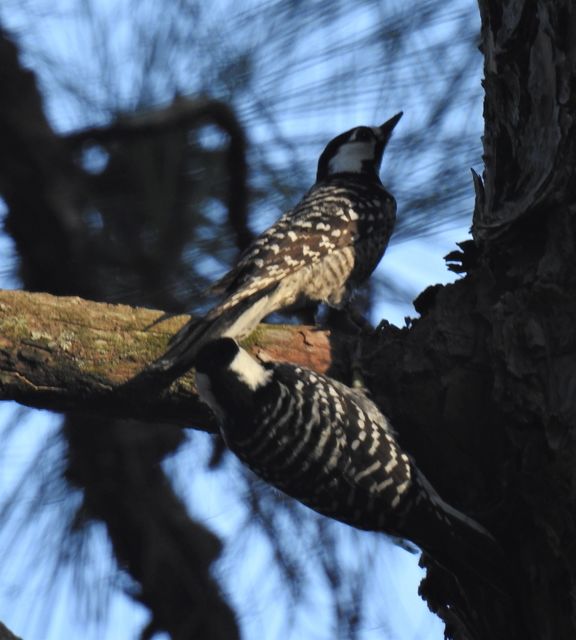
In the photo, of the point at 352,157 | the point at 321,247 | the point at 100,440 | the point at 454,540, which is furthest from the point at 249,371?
the point at 352,157

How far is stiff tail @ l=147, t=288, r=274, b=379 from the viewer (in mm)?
1960

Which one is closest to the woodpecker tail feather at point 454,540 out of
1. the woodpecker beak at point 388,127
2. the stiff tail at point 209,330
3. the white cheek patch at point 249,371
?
the white cheek patch at point 249,371

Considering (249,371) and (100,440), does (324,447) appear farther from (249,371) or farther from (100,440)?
(100,440)

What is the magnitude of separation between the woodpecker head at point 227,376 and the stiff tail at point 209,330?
0.02 meters

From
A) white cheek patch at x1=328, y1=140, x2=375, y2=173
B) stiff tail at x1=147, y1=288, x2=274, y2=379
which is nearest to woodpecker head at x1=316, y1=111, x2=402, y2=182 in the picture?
white cheek patch at x1=328, y1=140, x2=375, y2=173

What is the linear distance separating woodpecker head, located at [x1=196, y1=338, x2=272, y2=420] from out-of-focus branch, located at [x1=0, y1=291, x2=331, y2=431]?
4cm

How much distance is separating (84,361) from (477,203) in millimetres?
908

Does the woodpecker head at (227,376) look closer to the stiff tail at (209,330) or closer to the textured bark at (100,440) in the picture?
the stiff tail at (209,330)

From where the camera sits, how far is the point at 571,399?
180cm

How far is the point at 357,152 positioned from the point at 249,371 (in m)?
1.33

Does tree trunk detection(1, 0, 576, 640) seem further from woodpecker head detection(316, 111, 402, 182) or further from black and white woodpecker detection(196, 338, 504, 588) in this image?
woodpecker head detection(316, 111, 402, 182)

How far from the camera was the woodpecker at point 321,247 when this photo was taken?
241 centimetres

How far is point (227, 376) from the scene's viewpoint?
214cm

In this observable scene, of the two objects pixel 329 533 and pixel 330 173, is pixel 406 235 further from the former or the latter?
pixel 329 533
